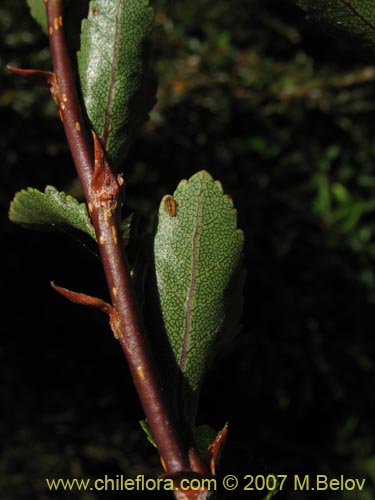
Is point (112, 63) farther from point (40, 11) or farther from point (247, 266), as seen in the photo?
point (247, 266)

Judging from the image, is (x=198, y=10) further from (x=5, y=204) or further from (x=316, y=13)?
(x=316, y=13)

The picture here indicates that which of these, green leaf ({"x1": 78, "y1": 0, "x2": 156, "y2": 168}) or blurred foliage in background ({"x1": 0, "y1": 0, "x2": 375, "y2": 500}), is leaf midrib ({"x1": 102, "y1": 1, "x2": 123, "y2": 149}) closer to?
green leaf ({"x1": 78, "y1": 0, "x2": 156, "y2": 168})

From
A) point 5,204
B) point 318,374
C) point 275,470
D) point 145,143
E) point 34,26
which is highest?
point 34,26

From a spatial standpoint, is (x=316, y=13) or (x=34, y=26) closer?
(x=316, y=13)

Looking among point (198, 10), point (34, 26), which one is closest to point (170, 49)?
point (198, 10)

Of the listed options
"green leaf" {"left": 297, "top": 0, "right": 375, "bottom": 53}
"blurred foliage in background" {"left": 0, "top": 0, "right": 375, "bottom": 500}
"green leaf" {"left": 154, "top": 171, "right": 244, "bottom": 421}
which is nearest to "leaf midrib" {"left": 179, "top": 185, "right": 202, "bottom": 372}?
"green leaf" {"left": 154, "top": 171, "right": 244, "bottom": 421}

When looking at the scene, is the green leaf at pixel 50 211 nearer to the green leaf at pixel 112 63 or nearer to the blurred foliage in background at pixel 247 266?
the green leaf at pixel 112 63
